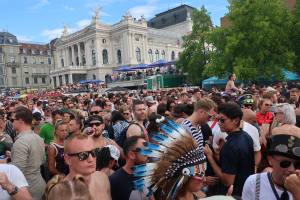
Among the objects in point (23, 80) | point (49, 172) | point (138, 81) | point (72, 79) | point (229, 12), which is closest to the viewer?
point (49, 172)

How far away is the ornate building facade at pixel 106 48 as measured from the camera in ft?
250

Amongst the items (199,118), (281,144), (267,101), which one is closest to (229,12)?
(267,101)

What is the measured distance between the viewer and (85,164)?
3090 mm

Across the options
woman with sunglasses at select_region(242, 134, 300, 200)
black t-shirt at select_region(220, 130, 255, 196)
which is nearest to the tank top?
black t-shirt at select_region(220, 130, 255, 196)

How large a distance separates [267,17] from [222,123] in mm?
28124

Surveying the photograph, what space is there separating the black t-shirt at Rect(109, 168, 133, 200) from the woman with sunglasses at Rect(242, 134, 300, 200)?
1.14 m

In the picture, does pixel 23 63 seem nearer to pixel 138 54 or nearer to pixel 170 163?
pixel 138 54

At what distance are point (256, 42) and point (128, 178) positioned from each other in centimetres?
2809

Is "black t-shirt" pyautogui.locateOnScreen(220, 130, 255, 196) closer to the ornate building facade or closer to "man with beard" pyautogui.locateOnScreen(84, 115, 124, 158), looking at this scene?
"man with beard" pyautogui.locateOnScreen(84, 115, 124, 158)

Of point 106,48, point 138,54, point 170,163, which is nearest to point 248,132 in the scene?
point 170,163

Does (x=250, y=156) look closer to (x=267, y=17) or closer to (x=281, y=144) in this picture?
(x=281, y=144)

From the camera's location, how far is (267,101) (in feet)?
21.4

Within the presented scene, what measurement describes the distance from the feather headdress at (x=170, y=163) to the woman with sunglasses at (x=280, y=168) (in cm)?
52

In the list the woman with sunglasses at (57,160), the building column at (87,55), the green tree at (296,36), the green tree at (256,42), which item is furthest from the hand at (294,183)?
the building column at (87,55)
